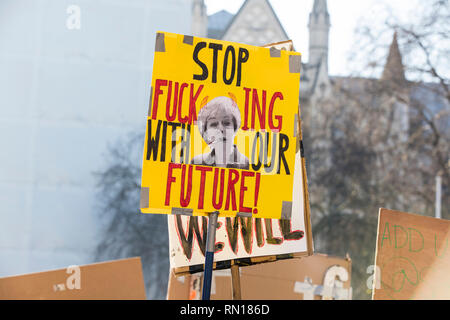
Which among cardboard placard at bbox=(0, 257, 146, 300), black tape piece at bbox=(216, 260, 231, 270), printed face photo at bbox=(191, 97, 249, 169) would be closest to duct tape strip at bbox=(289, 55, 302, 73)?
printed face photo at bbox=(191, 97, 249, 169)

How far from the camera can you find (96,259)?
22.4 metres

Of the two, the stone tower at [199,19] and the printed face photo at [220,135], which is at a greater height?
the stone tower at [199,19]

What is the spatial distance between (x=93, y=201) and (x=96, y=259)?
225 centimetres

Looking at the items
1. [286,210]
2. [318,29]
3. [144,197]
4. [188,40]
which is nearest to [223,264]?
[286,210]

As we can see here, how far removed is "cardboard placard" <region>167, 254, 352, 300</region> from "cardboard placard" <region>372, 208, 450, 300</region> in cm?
79

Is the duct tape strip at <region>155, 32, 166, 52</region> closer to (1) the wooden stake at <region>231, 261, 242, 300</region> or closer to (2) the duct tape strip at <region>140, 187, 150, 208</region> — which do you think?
(2) the duct tape strip at <region>140, 187, 150, 208</region>

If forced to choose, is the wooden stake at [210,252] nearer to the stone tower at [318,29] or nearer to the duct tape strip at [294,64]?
the duct tape strip at [294,64]

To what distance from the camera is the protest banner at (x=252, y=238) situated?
7.38ft

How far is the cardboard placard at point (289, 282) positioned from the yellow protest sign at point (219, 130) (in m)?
1.18

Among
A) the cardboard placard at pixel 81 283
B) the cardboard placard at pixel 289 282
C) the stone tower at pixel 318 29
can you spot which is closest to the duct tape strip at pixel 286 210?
the cardboard placard at pixel 81 283

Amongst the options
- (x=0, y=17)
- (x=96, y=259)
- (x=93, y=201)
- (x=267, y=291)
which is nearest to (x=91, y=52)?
(x=0, y=17)

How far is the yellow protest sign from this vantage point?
1.84 m

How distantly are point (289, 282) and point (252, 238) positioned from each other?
0.85 m

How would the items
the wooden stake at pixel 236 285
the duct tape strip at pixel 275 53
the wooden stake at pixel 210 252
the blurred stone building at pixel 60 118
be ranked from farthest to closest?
the blurred stone building at pixel 60 118 < the wooden stake at pixel 236 285 < the duct tape strip at pixel 275 53 < the wooden stake at pixel 210 252
